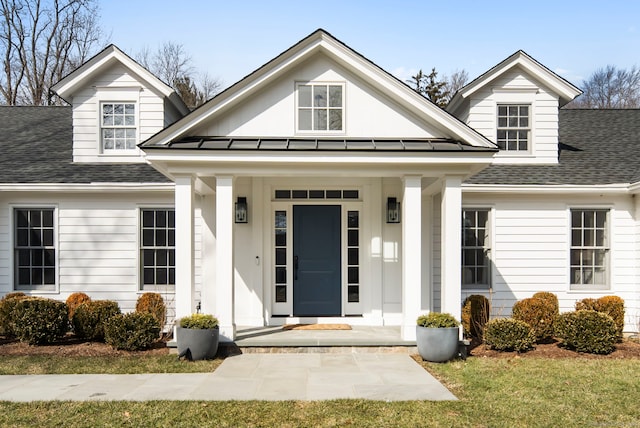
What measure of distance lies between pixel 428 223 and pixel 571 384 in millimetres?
4534

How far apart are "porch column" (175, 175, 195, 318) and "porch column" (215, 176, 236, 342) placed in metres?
0.44

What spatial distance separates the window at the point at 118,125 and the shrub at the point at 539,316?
8.95 meters

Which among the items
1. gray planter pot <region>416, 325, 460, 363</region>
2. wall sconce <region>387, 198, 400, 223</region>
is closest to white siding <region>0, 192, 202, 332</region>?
wall sconce <region>387, 198, 400, 223</region>

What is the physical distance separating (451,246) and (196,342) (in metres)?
4.42

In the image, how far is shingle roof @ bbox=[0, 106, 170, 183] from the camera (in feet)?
34.4

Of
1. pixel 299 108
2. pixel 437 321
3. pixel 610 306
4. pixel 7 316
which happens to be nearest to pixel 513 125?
pixel 610 306

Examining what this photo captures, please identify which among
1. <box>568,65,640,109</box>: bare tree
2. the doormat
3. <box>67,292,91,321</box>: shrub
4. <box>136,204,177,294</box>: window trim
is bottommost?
the doormat

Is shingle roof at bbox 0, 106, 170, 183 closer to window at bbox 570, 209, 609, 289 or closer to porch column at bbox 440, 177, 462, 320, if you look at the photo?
porch column at bbox 440, 177, 462, 320

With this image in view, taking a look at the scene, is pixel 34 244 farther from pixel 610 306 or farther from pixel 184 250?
pixel 610 306

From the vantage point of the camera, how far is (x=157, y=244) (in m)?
10.7

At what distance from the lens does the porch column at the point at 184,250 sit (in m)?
8.20

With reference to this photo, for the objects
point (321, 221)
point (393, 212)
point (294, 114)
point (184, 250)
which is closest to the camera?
point (184, 250)

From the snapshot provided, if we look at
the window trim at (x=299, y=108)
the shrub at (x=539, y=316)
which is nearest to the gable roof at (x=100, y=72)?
the window trim at (x=299, y=108)

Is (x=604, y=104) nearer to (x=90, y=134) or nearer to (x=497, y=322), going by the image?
(x=497, y=322)
